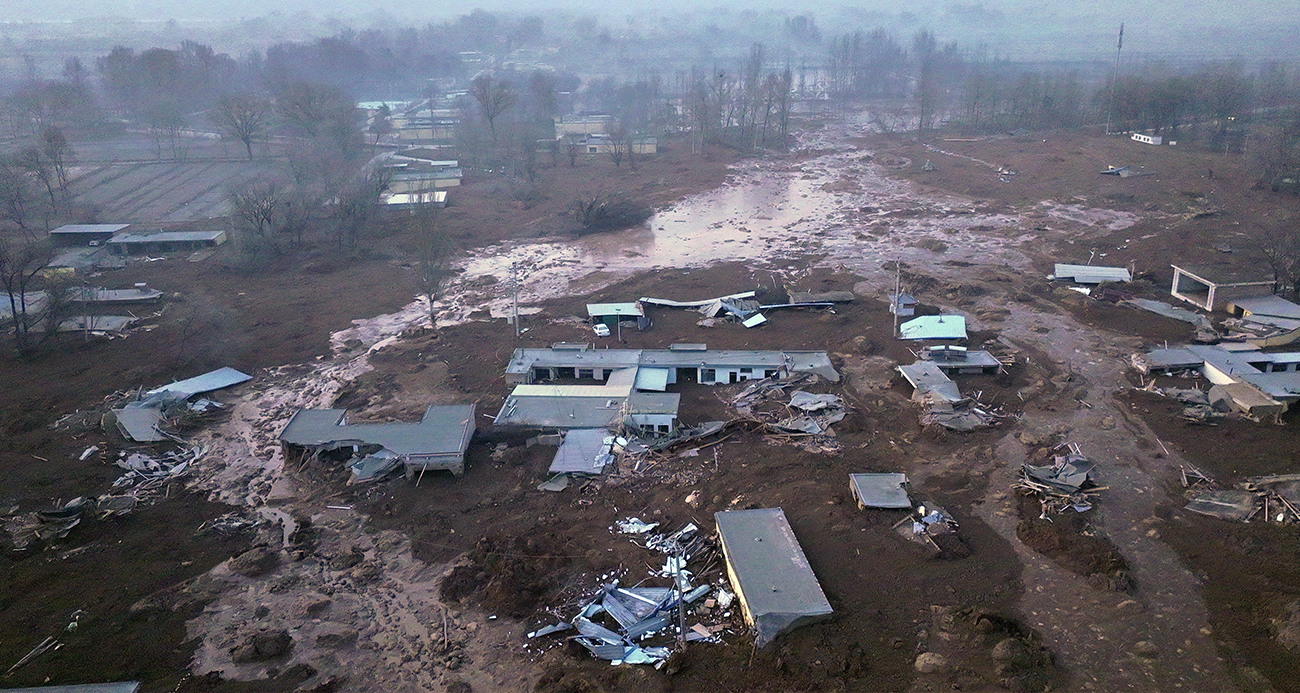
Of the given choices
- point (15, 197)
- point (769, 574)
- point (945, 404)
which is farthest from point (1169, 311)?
point (15, 197)

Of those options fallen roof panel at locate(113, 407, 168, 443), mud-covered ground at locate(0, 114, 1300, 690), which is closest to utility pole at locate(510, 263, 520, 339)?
mud-covered ground at locate(0, 114, 1300, 690)

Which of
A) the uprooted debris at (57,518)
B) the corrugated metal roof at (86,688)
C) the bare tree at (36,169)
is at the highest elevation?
the bare tree at (36,169)

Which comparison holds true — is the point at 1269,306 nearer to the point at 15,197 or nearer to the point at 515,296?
the point at 515,296

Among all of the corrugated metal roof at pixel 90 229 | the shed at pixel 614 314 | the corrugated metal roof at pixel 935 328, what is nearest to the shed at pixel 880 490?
the corrugated metal roof at pixel 935 328

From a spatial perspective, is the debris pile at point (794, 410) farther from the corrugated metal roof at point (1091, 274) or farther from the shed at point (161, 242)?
the shed at point (161, 242)

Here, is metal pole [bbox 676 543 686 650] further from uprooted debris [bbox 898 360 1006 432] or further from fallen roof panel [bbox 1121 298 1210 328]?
fallen roof panel [bbox 1121 298 1210 328]

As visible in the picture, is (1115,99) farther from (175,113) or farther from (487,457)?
(175,113)

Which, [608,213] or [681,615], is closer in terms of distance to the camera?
[681,615]

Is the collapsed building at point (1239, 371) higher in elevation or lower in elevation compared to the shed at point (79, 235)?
lower
